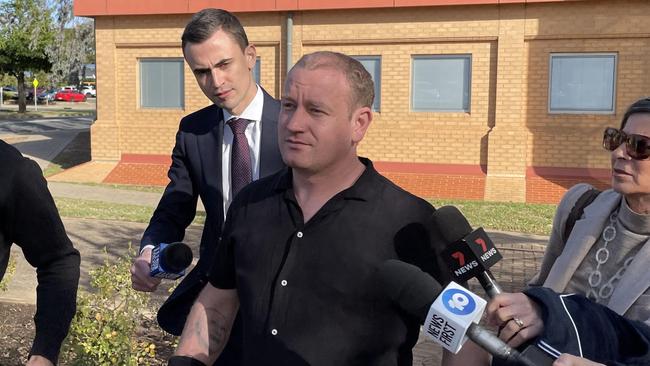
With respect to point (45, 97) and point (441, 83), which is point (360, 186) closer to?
point (441, 83)

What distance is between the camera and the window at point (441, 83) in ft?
53.0

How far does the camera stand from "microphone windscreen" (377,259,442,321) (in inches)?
69.4

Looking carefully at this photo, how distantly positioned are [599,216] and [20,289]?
6357 mm

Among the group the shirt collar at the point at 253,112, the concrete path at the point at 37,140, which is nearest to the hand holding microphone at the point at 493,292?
the shirt collar at the point at 253,112

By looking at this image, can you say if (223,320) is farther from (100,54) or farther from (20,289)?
(100,54)

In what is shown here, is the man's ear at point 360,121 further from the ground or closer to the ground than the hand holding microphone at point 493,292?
further from the ground

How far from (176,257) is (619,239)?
157cm

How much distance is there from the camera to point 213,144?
3.46 m

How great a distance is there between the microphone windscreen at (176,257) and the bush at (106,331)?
80.9 inches

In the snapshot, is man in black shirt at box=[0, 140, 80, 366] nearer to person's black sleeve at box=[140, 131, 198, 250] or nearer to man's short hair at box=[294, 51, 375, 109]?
person's black sleeve at box=[140, 131, 198, 250]

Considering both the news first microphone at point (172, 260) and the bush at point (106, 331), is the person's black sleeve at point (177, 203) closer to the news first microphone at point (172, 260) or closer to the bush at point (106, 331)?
the news first microphone at point (172, 260)

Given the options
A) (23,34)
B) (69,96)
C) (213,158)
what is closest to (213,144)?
(213,158)

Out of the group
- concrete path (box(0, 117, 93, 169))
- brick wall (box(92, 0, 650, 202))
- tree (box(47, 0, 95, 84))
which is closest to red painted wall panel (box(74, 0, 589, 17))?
brick wall (box(92, 0, 650, 202))

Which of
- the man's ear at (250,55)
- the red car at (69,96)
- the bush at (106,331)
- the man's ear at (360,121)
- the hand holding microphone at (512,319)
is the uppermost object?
the red car at (69,96)
